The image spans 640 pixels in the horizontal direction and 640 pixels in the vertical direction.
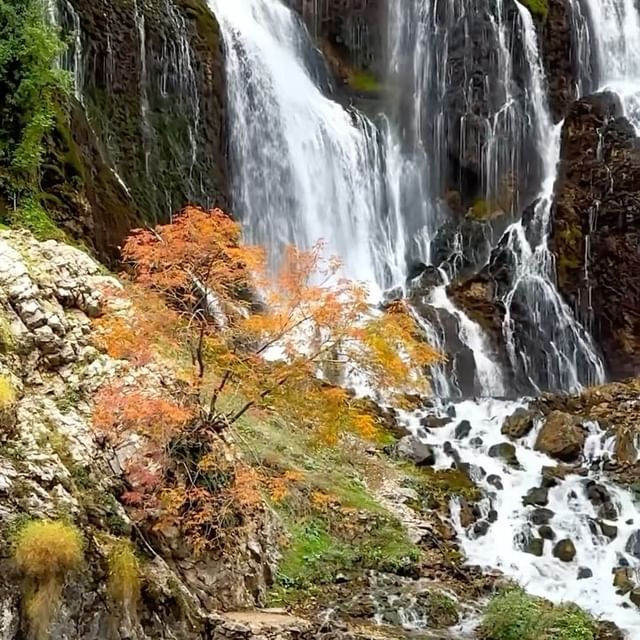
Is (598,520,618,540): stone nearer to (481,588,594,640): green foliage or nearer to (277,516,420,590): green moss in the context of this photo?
(481,588,594,640): green foliage

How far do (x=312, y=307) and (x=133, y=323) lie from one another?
227 cm

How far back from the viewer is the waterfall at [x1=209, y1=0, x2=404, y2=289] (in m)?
27.3

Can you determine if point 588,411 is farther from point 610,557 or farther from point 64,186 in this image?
point 64,186

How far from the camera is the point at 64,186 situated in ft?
58.1

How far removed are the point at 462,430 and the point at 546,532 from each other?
4566 millimetres

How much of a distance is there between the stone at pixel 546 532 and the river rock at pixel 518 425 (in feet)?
13.1

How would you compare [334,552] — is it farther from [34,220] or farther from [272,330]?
[34,220]

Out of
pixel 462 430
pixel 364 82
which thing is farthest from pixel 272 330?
pixel 364 82

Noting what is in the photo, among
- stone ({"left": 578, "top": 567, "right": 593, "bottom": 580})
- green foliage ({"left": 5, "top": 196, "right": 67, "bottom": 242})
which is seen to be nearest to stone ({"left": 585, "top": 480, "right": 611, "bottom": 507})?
stone ({"left": 578, "top": 567, "right": 593, "bottom": 580})

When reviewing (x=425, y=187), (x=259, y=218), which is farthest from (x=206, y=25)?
(x=425, y=187)

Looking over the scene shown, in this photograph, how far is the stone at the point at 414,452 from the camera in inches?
728

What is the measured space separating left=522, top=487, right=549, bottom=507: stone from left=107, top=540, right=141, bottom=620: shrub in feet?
32.9

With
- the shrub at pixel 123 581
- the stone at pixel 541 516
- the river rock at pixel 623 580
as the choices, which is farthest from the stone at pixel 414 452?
the shrub at pixel 123 581

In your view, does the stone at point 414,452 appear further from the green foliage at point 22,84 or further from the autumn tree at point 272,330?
the green foliage at point 22,84
